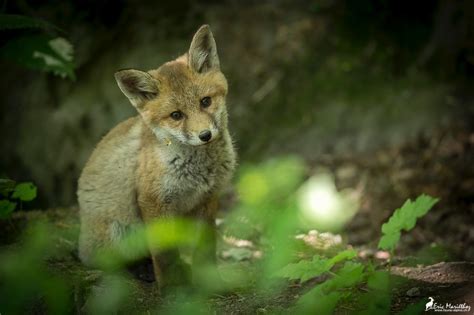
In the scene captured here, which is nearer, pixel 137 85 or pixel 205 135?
pixel 205 135

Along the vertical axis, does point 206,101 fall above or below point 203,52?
below

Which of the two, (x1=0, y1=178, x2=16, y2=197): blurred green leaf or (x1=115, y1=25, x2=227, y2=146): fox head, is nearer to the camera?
(x1=0, y1=178, x2=16, y2=197): blurred green leaf

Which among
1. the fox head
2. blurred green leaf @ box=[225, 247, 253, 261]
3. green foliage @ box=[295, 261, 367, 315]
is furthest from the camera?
blurred green leaf @ box=[225, 247, 253, 261]

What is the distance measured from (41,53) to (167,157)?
2180mm

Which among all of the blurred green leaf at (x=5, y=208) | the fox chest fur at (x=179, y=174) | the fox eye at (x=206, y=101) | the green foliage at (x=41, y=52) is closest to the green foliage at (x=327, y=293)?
the fox chest fur at (x=179, y=174)

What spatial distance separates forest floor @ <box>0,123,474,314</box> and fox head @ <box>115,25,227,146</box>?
1.18 metres

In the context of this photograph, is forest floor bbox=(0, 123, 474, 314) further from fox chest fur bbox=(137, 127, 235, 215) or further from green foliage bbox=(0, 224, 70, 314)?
green foliage bbox=(0, 224, 70, 314)

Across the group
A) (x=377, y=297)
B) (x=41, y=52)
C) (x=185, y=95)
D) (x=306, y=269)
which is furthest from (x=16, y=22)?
(x=377, y=297)

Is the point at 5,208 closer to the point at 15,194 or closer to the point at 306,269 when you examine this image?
the point at 15,194

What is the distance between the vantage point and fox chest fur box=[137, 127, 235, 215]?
428 cm

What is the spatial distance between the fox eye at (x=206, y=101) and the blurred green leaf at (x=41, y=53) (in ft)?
6.41

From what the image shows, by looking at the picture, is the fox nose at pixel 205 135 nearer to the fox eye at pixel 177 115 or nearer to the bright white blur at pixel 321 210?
the fox eye at pixel 177 115

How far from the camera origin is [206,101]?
4.21 m

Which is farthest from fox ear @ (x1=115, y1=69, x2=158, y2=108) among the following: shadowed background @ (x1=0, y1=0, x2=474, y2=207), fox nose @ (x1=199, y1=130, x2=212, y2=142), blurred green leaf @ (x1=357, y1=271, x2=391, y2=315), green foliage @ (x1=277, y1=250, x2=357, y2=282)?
shadowed background @ (x1=0, y1=0, x2=474, y2=207)
